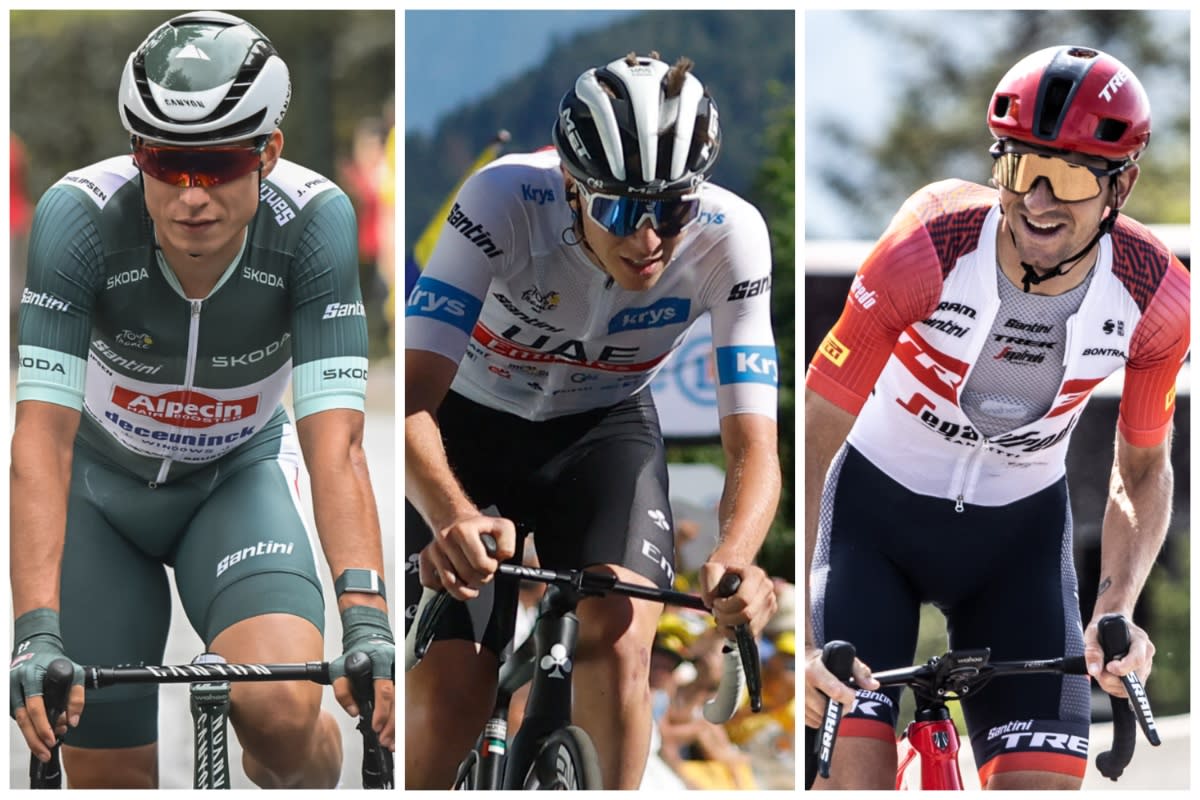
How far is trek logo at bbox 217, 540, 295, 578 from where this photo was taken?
4.33 metres

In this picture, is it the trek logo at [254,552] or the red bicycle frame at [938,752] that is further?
the trek logo at [254,552]

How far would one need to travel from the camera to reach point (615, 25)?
4621 mm

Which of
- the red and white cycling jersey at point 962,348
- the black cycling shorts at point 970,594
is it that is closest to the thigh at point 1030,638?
the black cycling shorts at point 970,594

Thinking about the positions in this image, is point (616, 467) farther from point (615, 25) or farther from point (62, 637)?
point (62, 637)

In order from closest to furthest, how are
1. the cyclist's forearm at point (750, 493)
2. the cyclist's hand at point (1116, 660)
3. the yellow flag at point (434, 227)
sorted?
1. the cyclist's hand at point (1116, 660)
2. the cyclist's forearm at point (750, 493)
3. the yellow flag at point (434, 227)

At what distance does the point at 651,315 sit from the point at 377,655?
120 cm

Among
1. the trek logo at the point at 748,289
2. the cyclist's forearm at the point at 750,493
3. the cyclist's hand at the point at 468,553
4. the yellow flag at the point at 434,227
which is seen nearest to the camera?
the cyclist's hand at the point at 468,553

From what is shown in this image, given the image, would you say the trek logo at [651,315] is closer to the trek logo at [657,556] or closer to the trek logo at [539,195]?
the trek logo at [539,195]

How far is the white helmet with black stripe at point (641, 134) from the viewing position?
4.00m

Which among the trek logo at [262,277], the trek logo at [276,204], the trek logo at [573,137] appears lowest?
the trek logo at [262,277]

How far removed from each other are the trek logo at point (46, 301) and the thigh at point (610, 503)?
53.8 inches

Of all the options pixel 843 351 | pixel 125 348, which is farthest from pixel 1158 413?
pixel 125 348

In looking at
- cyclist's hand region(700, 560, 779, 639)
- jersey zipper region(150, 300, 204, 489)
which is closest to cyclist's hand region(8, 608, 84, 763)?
jersey zipper region(150, 300, 204, 489)

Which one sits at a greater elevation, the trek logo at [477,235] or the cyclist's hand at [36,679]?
the trek logo at [477,235]
